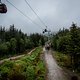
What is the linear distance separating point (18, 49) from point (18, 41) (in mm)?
6405

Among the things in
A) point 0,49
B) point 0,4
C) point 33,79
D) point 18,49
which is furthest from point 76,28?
point 18,49

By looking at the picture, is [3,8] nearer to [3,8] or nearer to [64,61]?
[3,8]

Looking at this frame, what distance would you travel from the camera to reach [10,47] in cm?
10556

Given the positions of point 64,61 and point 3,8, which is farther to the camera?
point 64,61

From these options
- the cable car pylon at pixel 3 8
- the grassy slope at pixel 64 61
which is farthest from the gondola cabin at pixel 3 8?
the grassy slope at pixel 64 61

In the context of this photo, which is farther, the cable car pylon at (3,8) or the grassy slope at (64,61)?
the grassy slope at (64,61)

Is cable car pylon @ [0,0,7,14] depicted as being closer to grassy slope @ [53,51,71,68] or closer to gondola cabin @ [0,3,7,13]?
gondola cabin @ [0,3,7,13]

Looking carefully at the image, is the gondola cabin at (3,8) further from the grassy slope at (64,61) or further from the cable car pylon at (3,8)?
the grassy slope at (64,61)

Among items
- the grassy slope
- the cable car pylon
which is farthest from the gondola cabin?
the grassy slope

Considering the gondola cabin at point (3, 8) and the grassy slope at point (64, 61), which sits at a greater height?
the gondola cabin at point (3, 8)

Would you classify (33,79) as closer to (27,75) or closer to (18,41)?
(27,75)

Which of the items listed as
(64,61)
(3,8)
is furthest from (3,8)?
(64,61)

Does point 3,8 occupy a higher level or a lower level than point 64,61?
higher

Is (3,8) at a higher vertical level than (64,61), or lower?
higher
